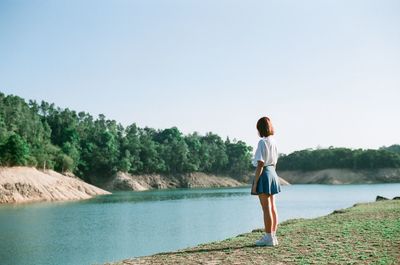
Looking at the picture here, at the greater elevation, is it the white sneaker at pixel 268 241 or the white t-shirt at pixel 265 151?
the white t-shirt at pixel 265 151

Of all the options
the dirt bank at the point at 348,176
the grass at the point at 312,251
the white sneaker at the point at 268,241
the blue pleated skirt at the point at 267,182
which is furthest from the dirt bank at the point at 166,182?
the blue pleated skirt at the point at 267,182

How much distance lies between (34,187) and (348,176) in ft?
334

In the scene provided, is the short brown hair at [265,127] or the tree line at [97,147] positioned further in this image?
the tree line at [97,147]

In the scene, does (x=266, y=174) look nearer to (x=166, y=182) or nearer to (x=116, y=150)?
A: (x=116, y=150)

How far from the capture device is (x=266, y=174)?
9.29 metres

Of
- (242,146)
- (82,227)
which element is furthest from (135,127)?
(82,227)

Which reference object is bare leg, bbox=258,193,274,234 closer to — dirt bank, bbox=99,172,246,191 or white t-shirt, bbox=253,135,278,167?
white t-shirt, bbox=253,135,278,167

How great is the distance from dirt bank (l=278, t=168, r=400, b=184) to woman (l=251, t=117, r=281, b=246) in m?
128

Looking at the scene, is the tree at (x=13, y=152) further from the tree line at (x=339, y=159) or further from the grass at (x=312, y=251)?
the tree line at (x=339, y=159)

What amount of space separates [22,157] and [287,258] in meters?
58.0

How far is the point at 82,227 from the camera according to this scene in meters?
28.1

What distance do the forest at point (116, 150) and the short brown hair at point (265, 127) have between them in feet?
181

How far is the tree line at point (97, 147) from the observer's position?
229 feet

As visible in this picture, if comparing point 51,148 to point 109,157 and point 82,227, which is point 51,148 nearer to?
point 109,157
